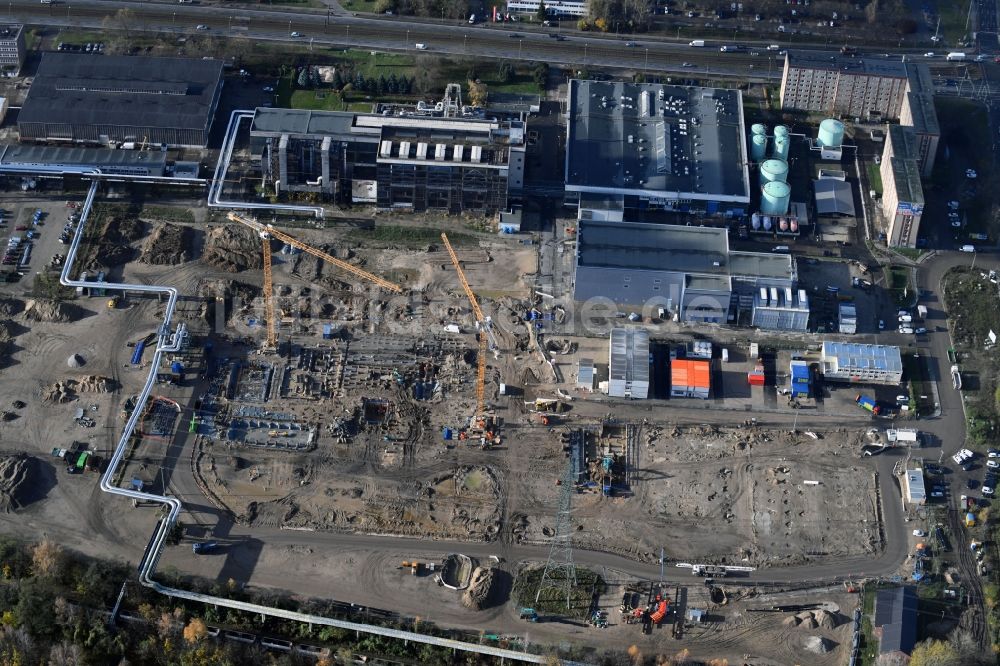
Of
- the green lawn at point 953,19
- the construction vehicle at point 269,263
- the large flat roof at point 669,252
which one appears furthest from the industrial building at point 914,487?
the green lawn at point 953,19

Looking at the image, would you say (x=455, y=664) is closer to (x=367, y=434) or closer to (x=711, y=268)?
(x=367, y=434)

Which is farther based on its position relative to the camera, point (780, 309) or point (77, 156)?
point (77, 156)

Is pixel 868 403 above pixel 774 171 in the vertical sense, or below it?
below

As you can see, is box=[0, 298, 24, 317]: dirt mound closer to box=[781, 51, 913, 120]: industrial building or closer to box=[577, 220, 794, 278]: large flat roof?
box=[577, 220, 794, 278]: large flat roof

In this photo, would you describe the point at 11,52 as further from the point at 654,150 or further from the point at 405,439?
the point at 654,150

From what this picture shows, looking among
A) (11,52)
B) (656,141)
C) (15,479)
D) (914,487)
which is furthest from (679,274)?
(11,52)

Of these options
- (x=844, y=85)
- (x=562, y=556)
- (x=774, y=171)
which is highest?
(x=844, y=85)

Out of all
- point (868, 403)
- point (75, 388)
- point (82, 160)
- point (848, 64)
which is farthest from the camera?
point (848, 64)
